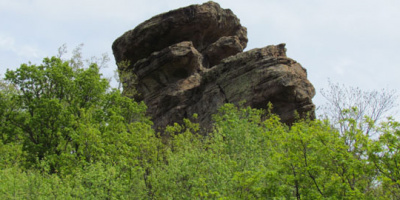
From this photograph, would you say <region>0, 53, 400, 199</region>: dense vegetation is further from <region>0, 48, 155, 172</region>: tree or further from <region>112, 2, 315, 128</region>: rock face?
<region>112, 2, 315, 128</region>: rock face

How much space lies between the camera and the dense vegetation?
11750 millimetres

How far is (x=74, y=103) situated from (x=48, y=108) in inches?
92.0

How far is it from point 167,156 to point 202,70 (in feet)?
74.0

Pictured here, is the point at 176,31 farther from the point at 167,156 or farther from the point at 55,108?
the point at 167,156

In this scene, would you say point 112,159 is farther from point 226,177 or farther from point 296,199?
point 296,199

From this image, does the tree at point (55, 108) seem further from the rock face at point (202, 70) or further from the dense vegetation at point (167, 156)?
the rock face at point (202, 70)

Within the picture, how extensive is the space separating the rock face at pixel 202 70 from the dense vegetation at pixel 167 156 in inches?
235

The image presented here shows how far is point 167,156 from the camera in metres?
21.2

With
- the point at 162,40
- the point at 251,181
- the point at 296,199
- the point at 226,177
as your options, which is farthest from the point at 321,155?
the point at 162,40

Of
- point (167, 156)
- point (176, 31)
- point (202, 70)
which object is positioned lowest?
point (167, 156)

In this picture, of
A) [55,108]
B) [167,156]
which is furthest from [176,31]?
[167,156]

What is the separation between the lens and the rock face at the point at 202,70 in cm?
3281

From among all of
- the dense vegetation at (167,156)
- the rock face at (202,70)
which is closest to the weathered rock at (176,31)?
the rock face at (202,70)

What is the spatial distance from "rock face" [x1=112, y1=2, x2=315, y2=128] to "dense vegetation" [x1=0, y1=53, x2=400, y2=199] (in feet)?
19.6
